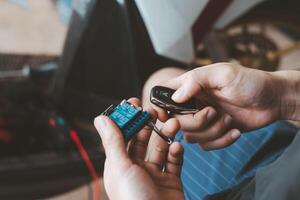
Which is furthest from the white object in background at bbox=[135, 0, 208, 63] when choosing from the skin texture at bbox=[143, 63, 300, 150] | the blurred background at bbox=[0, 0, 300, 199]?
the skin texture at bbox=[143, 63, 300, 150]

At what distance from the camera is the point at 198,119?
58cm

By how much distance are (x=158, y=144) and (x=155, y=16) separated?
1.05 ft

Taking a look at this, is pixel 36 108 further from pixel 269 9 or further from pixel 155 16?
pixel 269 9

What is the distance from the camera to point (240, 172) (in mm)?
666

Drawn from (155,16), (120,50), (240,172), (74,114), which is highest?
(155,16)

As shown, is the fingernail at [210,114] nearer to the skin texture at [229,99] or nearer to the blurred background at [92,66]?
the skin texture at [229,99]

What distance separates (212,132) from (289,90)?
15 cm

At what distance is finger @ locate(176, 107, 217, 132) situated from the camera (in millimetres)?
571

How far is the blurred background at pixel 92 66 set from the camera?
2.60 feet

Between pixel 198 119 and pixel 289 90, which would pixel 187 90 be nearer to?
pixel 198 119

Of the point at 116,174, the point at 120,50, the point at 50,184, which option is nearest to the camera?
the point at 116,174

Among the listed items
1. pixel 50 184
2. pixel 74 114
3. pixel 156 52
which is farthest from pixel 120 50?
pixel 50 184

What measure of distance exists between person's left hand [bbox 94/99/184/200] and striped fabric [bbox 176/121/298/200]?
17 cm

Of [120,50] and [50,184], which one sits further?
[50,184]
